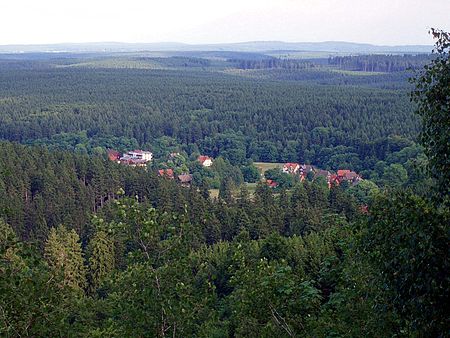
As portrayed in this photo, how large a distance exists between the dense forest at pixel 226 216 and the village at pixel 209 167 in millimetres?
1374

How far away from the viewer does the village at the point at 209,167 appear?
219 ft

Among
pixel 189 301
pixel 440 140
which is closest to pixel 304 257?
pixel 189 301

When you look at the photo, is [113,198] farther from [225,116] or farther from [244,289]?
[225,116]

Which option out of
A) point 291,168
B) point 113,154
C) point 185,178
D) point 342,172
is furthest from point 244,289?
point 113,154

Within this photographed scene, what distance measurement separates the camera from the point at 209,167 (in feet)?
248

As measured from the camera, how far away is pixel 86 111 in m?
109

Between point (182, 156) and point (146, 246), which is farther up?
point (146, 246)

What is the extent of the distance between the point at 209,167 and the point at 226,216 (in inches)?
1429

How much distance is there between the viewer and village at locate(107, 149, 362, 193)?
6662 centimetres

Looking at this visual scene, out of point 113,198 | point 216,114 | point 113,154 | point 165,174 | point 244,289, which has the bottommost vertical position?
point 113,154

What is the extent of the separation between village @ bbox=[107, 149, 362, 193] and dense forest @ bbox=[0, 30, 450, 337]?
137 centimetres

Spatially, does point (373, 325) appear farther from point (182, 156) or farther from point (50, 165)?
point (182, 156)

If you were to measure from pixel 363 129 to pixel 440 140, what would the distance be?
268 ft

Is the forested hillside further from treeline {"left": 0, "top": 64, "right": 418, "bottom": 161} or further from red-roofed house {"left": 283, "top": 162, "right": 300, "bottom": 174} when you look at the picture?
red-roofed house {"left": 283, "top": 162, "right": 300, "bottom": 174}
